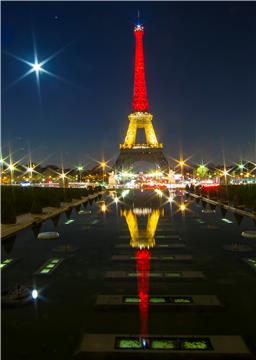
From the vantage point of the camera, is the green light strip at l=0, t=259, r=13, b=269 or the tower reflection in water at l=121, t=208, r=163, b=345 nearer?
the tower reflection in water at l=121, t=208, r=163, b=345

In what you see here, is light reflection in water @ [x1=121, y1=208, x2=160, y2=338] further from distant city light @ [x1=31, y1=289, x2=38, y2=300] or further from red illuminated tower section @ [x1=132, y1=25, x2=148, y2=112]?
red illuminated tower section @ [x1=132, y1=25, x2=148, y2=112]

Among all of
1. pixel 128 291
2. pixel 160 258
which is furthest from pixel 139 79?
pixel 128 291

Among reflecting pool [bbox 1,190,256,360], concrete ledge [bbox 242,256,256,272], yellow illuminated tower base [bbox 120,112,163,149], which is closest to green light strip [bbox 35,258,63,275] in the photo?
reflecting pool [bbox 1,190,256,360]

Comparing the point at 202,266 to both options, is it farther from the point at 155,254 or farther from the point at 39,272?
the point at 39,272

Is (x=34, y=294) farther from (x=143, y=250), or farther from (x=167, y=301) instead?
(x=143, y=250)

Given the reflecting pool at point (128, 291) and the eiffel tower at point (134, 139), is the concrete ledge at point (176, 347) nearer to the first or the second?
the reflecting pool at point (128, 291)

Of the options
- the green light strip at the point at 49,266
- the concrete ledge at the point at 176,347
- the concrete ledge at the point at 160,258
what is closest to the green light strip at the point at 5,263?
the green light strip at the point at 49,266

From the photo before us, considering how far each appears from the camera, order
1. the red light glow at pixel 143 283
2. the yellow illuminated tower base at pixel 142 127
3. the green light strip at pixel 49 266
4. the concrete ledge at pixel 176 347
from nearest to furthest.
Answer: the concrete ledge at pixel 176 347 < the red light glow at pixel 143 283 < the green light strip at pixel 49 266 < the yellow illuminated tower base at pixel 142 127
